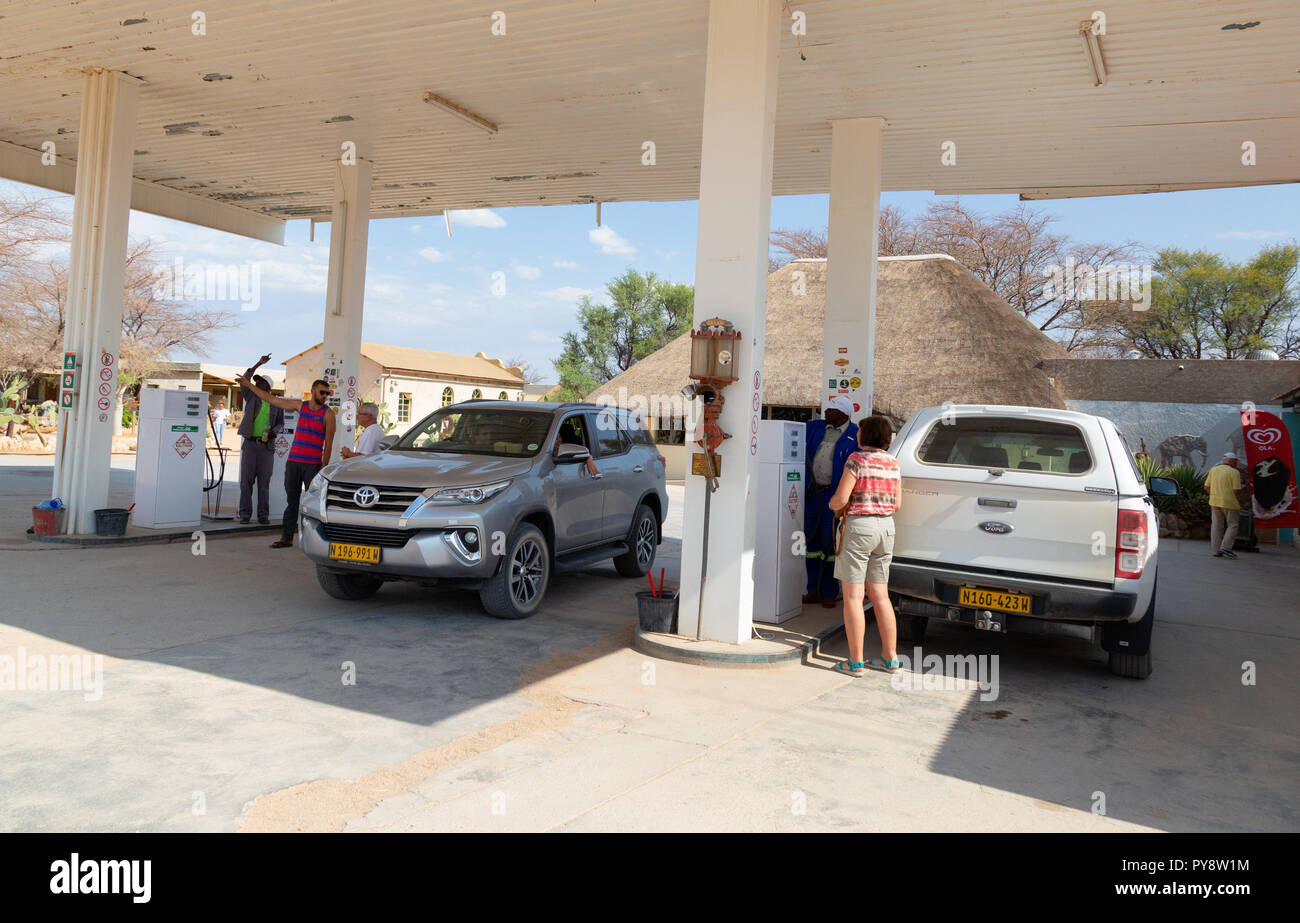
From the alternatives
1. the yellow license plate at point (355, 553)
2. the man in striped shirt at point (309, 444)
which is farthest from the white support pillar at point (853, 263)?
the man in striped shirt at point (309, 444)

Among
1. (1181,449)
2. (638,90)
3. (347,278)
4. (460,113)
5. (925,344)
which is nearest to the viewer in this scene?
(638,90)

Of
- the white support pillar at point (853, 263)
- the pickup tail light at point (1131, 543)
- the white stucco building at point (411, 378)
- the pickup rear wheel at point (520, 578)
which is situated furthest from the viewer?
the white stucco building at point (411, 378)

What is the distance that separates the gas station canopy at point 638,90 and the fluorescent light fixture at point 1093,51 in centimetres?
4

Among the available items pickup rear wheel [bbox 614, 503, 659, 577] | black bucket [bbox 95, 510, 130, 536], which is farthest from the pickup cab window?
black bucket [bbox 95, 510, 130, 536]

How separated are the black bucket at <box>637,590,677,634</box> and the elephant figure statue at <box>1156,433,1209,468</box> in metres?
17.1

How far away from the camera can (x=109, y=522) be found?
10523mm

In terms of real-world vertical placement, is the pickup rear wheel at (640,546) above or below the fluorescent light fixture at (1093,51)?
below

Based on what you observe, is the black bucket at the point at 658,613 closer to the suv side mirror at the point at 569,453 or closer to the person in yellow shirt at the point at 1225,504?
the suv side mirror at the point at 569,453

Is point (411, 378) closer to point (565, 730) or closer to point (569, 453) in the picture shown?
point (569, 453)

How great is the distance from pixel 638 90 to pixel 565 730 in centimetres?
740

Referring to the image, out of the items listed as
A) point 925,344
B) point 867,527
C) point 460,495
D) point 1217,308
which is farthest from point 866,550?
Result: point 1217,308

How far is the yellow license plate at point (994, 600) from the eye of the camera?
616 centimetres
